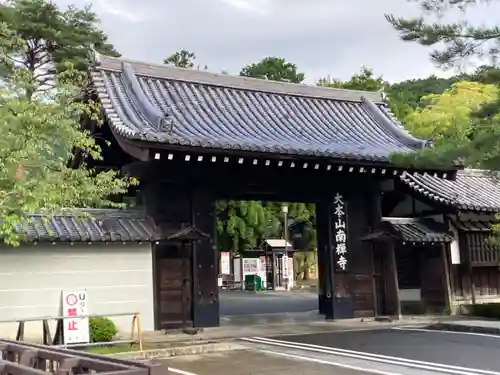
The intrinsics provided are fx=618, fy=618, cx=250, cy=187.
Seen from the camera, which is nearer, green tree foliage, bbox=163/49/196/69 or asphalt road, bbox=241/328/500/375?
asphalt road, bbox=241/328/500/375

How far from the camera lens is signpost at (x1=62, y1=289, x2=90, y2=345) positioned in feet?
36.0

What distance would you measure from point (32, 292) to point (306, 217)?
2637cm

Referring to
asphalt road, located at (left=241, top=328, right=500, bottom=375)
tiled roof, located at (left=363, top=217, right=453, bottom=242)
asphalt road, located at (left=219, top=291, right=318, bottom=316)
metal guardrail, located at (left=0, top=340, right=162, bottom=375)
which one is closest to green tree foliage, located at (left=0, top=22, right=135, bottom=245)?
metal guardrail, located at (left=0, top=340, right=162, bottom=375)

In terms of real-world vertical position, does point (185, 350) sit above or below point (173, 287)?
below

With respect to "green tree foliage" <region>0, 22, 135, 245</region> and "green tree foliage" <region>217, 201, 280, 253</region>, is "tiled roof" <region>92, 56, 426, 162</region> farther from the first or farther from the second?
"green tree foliage" <region>217, 201, 280, 253</region>

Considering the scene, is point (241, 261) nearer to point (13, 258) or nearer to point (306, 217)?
point (306, 217)

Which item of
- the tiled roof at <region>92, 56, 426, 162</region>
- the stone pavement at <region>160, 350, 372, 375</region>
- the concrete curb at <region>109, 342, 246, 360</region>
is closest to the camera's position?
the stone pavement at <region>160, 350, 372, 375</region>

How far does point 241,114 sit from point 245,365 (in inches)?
341

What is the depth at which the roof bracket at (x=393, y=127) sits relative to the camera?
1665cm

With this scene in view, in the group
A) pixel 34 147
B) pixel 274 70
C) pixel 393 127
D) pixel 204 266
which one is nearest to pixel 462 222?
pixel 393 127

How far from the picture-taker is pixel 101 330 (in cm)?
1182

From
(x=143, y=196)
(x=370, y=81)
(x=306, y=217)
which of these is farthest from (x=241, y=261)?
(x=143, y=196)

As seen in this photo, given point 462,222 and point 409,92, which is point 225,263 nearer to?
point 462,222

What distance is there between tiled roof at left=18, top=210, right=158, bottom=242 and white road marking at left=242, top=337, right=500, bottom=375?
327 centimetres
